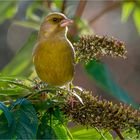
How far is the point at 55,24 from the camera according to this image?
209 cm

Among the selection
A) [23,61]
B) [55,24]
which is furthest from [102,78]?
[55,24]

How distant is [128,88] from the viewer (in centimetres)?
638

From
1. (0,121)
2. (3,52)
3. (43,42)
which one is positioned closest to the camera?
(0,121)

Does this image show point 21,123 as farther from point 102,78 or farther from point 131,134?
point 102,78

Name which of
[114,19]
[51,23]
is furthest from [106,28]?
[51,23]

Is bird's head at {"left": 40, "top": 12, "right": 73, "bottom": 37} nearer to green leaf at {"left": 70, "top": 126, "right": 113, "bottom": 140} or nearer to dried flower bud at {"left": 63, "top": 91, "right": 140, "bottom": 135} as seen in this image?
green leaf at {"left": 70, "top": 126, "right": 113, "bottom": 140}

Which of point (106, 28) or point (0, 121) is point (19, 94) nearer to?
point (0, 121)

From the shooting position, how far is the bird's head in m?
2.06

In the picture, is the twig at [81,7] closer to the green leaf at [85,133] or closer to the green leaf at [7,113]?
the green leaf at [85,133]

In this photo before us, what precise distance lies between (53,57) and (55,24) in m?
0.18

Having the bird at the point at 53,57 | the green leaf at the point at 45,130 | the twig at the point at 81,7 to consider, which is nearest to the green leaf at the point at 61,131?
the green leaf at the point at 45,130

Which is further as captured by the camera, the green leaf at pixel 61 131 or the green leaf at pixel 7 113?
the green leaf at pixel 61 131

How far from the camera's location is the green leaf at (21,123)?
1430 mm

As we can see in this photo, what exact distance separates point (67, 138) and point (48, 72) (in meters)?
0.36
